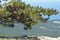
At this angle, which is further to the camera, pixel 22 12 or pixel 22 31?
pixel 22 31

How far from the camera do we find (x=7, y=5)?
35.7 ft

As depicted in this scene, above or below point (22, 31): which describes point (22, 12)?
above

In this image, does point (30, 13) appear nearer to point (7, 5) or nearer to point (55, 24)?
point (7, 5)

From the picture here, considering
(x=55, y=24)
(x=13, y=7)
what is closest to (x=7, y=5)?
(x=13, y=7)

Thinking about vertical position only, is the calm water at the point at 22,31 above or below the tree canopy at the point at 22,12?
below

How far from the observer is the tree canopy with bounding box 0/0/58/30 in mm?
10745

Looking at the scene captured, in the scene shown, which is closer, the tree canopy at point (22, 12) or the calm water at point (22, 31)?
the tree canopy at point (22, 12)

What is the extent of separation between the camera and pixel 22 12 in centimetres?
1088

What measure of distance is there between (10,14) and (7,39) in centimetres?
198

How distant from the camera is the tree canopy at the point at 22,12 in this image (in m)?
10.7

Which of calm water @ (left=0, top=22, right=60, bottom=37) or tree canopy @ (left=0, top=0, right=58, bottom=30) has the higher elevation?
tree canopy @ (left=0, top=0, right=58, bottom=30)

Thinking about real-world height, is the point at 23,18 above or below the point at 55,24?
above

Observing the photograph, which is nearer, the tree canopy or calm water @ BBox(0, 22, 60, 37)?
the tree canopy

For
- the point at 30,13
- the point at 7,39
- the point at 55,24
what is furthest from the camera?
the point at 55,24
